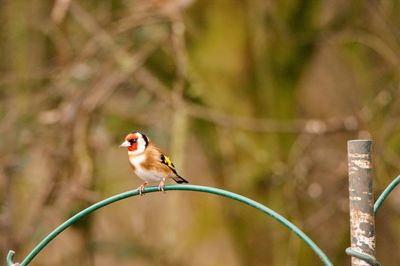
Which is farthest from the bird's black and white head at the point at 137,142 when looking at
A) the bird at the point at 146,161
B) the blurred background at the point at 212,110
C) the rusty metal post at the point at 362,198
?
the blurred background at the point at 212,110

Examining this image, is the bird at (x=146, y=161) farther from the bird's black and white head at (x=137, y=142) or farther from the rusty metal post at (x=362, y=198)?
the rusty metal post at (x=362, y=198)

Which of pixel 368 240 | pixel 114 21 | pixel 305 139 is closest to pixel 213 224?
pixel 305 139

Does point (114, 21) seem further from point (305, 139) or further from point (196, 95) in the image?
point (305, 139)

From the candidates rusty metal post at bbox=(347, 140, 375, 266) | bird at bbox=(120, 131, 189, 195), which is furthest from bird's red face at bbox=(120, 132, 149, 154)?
rusty metal post at bbox=(347, 140, 375, 266)

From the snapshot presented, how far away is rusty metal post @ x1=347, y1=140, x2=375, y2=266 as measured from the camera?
152 centimetres

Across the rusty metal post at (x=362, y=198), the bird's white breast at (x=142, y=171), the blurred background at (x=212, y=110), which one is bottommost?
the rusty metal post at (x=362, y=198)

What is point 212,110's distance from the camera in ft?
14.0

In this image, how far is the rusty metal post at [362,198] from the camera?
4.99 feet

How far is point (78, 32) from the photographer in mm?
4566

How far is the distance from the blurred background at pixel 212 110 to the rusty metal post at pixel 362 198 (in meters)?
2.47

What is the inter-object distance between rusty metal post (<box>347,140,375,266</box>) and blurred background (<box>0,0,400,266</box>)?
2471 millimetres

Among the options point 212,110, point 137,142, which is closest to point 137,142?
point 137,142

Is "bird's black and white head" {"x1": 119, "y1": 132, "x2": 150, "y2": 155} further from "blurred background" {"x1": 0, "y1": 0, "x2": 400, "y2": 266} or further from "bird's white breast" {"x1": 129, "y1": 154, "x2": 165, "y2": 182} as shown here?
"blurred background" {"x1": 0, "y1": 0, "x2": 400, "y2": 266}

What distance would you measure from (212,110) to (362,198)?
2756 mm
